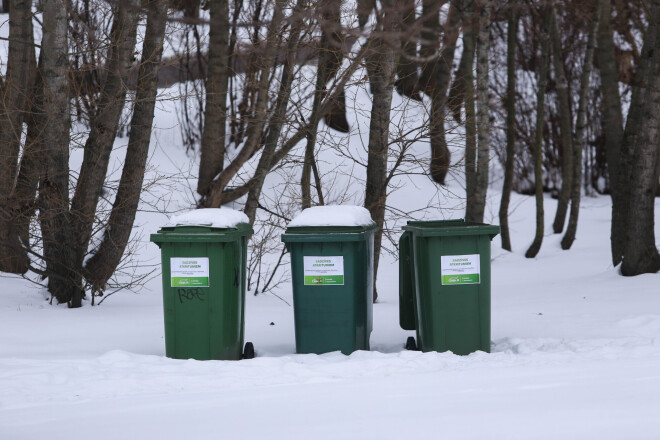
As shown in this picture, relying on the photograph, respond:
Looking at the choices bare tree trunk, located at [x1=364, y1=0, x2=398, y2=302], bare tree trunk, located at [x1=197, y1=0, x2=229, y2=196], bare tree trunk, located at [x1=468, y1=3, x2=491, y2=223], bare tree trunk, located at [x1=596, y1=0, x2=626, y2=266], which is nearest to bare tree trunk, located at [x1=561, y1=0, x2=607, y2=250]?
bare tree trunk, located at [x1=596, y1=0, x2=626, y2=266]

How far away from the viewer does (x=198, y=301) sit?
17.5 feet

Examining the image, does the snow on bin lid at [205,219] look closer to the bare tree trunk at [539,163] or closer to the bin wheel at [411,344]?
the bin wheel at [411,344]

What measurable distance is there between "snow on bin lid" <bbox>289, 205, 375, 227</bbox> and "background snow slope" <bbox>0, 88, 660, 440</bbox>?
969mm

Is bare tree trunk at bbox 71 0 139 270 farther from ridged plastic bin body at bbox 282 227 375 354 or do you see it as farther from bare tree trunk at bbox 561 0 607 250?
bare tree trunk at bbox 561 0 607 250

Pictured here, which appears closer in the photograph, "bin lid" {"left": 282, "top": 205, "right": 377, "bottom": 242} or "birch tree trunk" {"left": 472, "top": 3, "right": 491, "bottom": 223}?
"bin lid" {"left": 282, "top": 205, "right": 377, "bottom": 242}

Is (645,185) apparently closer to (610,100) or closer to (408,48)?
(610,100)

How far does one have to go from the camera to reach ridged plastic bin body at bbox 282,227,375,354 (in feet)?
17.9

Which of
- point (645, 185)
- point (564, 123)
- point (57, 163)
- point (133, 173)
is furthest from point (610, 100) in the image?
point (57, 163)

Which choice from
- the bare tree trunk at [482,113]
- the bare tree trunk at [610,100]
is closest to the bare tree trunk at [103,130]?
the bare tree trunk at [482,113]

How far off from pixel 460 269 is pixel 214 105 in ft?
27.1

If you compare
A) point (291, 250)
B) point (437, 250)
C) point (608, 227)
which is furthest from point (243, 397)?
point (608, 227)

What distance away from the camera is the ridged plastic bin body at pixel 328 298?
5453mm

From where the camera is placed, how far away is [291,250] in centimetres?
→ 550

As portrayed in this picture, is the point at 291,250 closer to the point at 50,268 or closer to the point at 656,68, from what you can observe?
the point at 50,268
